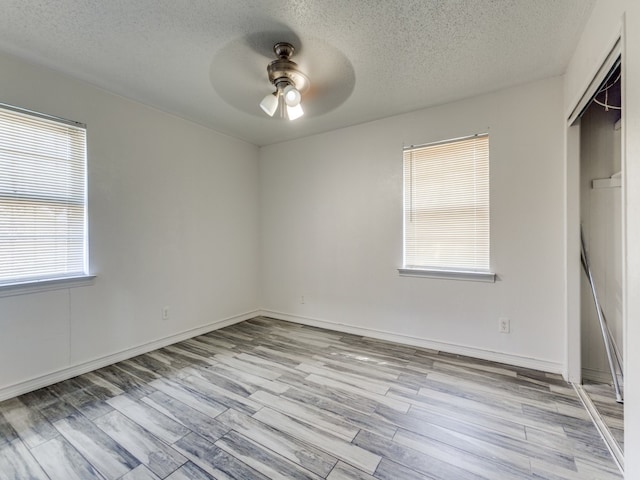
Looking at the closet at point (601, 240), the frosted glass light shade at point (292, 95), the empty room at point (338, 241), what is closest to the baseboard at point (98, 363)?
the empty room at point (338, 241)

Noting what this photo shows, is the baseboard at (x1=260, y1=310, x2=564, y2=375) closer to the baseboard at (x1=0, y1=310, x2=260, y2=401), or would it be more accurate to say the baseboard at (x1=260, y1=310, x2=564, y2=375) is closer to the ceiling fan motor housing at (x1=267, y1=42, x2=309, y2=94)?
the baseboard at (x1=0, y1=310, x2=260, y2=401)

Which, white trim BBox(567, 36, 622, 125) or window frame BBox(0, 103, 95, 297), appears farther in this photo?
window frame BBox(0, 103, 95, 297)

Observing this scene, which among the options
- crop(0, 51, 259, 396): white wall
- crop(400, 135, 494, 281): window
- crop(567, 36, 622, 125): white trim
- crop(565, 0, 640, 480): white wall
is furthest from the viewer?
crop(400, 135, 494, 281): window

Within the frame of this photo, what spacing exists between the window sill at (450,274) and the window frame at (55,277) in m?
3.02

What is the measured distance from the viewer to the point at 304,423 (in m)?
1.83

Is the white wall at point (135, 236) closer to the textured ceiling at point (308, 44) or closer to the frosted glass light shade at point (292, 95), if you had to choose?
the textured ceiling at point (308, 44)

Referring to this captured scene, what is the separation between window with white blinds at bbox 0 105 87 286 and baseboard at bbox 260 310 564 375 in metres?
2.54

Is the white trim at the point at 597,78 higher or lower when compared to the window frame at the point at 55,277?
higher

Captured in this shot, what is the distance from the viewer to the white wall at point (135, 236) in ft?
7.32

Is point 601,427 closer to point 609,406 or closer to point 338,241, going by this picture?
point 609,406

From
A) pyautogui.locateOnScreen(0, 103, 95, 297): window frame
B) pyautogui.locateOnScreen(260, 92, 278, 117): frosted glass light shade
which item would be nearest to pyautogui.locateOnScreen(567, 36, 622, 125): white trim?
pyautogui.locateOnScreen(260, 92, 278, 117): frosted glass light shade

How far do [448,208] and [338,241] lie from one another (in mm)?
1322

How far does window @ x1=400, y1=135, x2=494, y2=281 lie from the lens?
2752 millimetres

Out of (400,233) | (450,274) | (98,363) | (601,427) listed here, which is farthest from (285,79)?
(601,427)
